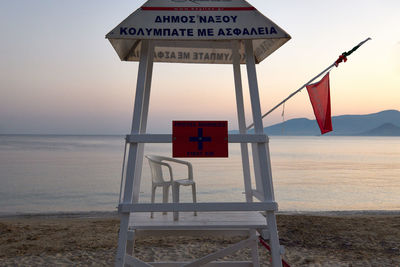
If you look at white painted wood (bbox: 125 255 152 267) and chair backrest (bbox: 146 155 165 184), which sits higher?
chair backrest (bbox: 146 155 165 184)

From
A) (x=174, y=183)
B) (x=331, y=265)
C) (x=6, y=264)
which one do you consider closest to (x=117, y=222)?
(x=6, y=264)

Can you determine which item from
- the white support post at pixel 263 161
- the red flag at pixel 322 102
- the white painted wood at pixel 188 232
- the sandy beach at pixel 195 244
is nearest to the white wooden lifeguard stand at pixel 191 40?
the white support post at pixel 263 161

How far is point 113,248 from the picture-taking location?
828cm

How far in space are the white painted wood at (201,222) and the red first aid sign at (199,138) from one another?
2.71ft

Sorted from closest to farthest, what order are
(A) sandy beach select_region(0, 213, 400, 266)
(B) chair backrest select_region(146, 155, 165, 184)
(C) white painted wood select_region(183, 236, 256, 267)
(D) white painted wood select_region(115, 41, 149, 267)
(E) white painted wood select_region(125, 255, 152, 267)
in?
1. (D) white painted wood select_region(115, 41, 149, 267)
2. (E) white painted wood select_region(125, 255, 152, 267)
3. (C) white painted wood select_region(183, 236, 256, 267)
4. (B) chair backrest select_region(146, 155, 165, 184)
5. (A) sandy beach select_region(0, 213, 400, 266)

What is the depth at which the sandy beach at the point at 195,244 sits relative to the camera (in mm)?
7387

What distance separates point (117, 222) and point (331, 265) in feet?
22.2

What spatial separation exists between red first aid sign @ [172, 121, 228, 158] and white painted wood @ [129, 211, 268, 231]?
0.83 meters

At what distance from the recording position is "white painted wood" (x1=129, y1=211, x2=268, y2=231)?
4094mm

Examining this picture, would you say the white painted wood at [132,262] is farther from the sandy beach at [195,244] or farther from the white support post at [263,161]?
the sandy beach at [195,244]

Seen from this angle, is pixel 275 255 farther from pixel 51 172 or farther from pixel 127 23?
pixel 51 172

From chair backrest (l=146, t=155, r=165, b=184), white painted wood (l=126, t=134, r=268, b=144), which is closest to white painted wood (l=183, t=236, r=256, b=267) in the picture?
chair backrest (l=146, t=155, r=165, b=184)

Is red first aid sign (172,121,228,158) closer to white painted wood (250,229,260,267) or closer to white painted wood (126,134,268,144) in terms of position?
white painted wood (126,134,268,144)

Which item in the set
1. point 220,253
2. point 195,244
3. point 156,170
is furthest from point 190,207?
point 195,244
